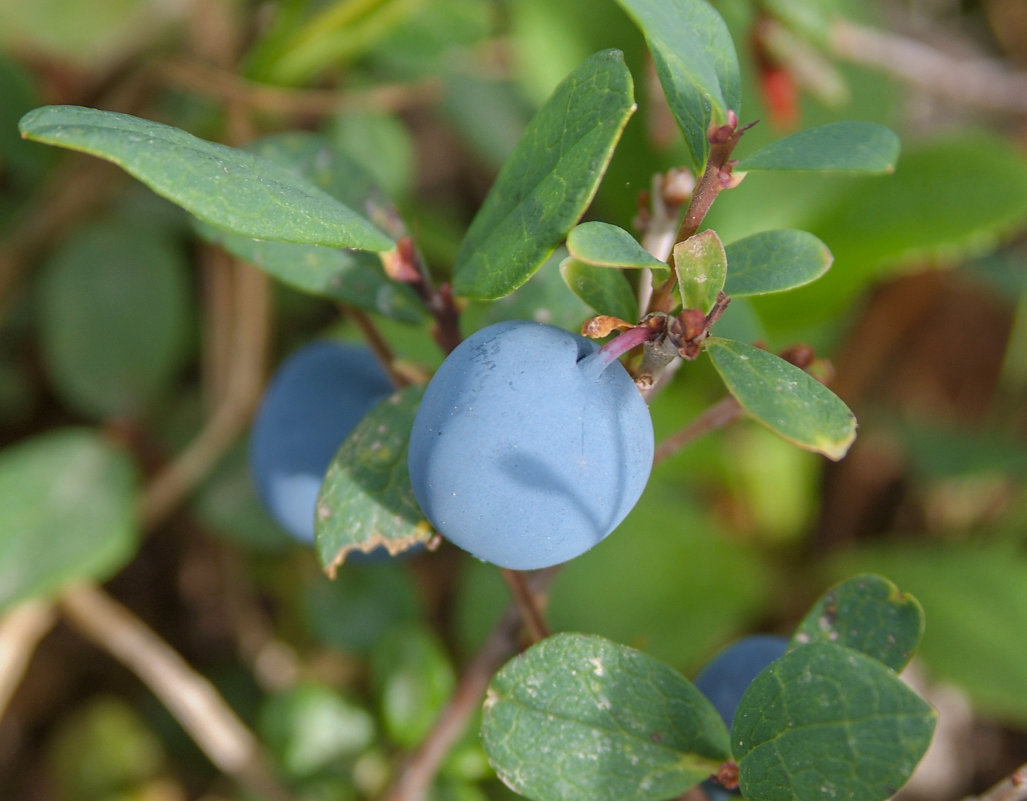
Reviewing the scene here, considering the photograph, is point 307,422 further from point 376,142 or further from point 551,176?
point 376,142

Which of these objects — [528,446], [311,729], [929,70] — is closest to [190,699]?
[311,729]

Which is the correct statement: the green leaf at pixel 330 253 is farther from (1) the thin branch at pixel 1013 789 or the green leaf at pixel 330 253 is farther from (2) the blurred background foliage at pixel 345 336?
(1) the thin branch at pixel 1013 789

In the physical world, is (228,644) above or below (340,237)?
below

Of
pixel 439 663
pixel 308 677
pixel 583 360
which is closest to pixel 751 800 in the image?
pixel 583 360

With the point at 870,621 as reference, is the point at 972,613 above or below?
below

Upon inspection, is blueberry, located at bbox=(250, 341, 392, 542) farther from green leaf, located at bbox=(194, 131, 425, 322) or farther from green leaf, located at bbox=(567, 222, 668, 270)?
green leaf, located at bbox=(567, 222, 668, 270)

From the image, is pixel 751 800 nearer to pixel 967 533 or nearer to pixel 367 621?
pixel 367 621

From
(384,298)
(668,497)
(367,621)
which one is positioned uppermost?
(384,298)
